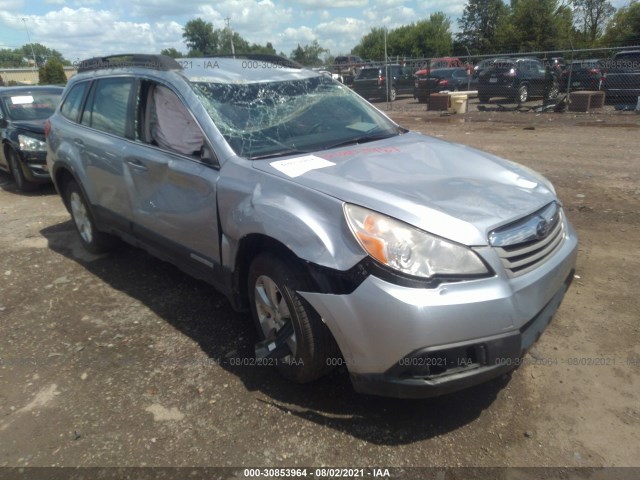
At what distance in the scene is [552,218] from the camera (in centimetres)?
273

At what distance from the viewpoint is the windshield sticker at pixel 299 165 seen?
9.20ft

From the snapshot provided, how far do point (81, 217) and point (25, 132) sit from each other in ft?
12.8

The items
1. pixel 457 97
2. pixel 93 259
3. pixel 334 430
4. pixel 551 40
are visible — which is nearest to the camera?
A: pixel 334 430

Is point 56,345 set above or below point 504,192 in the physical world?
below

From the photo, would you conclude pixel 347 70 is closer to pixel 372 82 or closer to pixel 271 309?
pixel 372 82

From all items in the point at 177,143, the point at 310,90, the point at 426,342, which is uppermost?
the point at 310,90

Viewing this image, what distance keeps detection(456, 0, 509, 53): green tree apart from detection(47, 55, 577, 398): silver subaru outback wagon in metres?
57.8

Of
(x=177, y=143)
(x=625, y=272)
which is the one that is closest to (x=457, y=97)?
(x=625, y=272)

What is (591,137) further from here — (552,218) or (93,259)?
(93,259)

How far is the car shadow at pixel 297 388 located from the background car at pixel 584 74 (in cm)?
1593

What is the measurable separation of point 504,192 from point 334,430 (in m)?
1.57

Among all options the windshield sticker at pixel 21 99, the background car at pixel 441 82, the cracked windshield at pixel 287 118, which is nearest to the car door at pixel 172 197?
the cracked windshield at pixel 287 118

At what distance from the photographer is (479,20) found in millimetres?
60000

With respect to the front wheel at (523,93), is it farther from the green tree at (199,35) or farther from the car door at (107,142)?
the green tree at (199,35)
